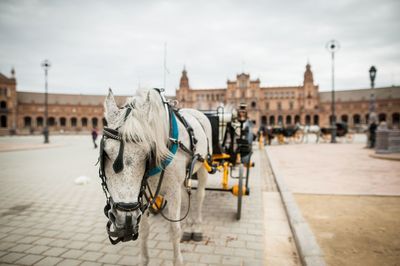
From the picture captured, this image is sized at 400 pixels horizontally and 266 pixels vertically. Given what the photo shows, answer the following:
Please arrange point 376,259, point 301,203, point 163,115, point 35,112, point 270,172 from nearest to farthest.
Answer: point 163,115
point 376,259
point 301,203
point 270,172
point 35,112

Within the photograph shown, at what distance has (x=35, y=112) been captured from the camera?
229 ft

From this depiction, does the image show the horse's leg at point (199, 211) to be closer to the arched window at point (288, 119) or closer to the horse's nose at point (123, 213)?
the horse's nose at point (123, 213)

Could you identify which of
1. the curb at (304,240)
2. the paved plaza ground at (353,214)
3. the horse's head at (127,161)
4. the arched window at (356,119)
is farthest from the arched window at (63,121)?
the arched window at (356,119)

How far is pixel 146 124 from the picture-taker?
176 centimetres

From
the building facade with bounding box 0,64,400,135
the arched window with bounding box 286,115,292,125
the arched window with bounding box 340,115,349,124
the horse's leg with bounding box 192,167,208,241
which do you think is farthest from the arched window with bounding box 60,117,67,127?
the arched window with bounding box 340,115,349,124

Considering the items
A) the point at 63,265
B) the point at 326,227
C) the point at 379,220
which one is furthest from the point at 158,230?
the point at 379,220

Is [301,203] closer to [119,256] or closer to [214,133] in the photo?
[214,133]

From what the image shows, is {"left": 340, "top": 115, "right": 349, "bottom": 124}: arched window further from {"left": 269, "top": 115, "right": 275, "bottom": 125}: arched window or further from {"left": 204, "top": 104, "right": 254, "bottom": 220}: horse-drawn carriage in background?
{"left": 204, "top": 104, "right": 254, "bottom": 220}: horse-drawn carriage in background

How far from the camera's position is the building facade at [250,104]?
68.0m

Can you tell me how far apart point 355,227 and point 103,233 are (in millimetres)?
3952

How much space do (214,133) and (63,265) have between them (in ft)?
9.18

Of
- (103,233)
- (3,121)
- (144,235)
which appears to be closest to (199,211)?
(144,235)

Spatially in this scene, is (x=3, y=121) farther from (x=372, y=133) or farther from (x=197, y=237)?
(x=372, y=133)

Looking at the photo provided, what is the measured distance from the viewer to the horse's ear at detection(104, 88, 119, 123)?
1.84m
